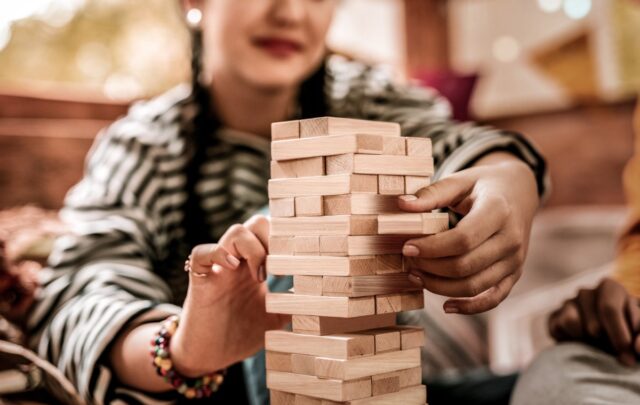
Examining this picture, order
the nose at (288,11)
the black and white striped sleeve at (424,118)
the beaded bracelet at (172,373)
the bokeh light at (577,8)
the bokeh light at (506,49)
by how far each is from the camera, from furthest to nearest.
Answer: the bokeh light at (506,49), the bokeh light at (577,8), the nose at (288,11), the black and white striped sleeve at (424,118), the beaded bracelet at (172,373)

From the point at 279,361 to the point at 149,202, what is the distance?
649mm

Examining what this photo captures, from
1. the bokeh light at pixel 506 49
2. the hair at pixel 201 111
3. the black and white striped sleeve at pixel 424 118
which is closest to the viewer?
the black and white striped sleeve at pixel 424 118

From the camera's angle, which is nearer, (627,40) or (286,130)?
(286,130)

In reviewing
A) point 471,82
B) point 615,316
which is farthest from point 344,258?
point 471,82

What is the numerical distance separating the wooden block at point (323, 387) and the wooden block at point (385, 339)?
4cm

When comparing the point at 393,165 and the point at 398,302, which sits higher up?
the point at 393,165

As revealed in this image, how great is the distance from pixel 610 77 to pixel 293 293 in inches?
111

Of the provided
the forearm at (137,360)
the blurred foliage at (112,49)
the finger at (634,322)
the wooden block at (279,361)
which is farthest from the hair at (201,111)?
the blurred foliage at (112,49)

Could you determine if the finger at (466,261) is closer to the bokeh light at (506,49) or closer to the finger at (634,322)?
the finger at (634,322)

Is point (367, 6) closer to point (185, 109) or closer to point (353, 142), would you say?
point (185, 109)

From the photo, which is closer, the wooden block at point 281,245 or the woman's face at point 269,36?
the wooden block at point 281,245

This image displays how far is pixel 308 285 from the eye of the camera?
693 millimetres

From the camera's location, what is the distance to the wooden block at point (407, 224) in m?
0.67

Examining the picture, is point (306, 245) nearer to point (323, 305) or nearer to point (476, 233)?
point (323, 305)
